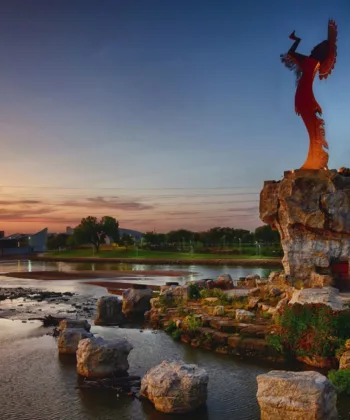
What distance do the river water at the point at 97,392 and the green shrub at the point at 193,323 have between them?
111 cm

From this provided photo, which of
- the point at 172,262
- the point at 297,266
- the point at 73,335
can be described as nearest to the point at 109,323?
the point at 73,335

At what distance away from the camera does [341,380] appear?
14.9m

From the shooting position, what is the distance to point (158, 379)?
46.3ft

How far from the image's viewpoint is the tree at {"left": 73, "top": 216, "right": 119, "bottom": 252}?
142 metres

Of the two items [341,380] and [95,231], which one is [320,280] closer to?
[341,380]

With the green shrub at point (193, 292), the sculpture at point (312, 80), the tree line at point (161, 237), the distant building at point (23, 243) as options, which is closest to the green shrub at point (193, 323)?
the green shrub at point (193, 292)

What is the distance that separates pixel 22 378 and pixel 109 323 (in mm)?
10750

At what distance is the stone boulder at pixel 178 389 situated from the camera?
1368 cm

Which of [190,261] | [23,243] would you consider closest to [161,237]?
[23,243]

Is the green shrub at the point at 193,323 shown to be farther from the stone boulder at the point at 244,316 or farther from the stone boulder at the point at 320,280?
the stone boulder at the point at 320,280

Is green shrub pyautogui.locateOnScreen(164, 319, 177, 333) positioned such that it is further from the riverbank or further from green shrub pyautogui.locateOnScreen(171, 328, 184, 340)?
the riverbank

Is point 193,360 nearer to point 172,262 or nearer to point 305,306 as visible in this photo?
point 305,306

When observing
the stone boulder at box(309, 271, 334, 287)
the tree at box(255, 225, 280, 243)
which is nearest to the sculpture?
the stone boulder at box(309, 271, 334, 287)

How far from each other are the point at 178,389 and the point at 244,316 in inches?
344
